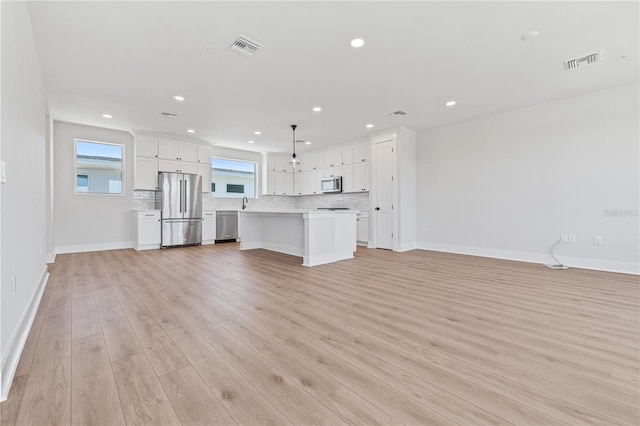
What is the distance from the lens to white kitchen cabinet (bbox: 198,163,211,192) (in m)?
7.29

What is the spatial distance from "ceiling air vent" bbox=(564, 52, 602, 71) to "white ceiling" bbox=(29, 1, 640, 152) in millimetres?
75

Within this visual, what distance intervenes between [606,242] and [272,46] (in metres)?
5.47

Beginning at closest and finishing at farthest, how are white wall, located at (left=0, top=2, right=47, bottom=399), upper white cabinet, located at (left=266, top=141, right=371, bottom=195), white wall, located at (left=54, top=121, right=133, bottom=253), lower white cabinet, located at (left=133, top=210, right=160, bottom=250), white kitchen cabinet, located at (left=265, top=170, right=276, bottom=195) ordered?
white wall, located at (left=0, top=2, right=47, bottom=399) → white wall, located at (left=54, top=121, right=133, bottom=253) → lower white cabinet, located at (left=133, top=210, right=160, bottom=250) → upper white cabinet, located at (left=266, top=141, right=371, bottom=195) → white kitchen cabinet, located at (left=265, top=170, right=276, bottom=195)

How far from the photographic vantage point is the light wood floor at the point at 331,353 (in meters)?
1.28

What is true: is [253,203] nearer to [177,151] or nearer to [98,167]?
[177,151]

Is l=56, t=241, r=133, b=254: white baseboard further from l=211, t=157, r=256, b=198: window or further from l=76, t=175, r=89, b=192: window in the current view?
l=211, t=157, r=256, b=198: window

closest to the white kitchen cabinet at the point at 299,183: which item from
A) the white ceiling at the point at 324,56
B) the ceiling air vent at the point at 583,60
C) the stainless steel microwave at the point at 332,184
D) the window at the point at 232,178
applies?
the stainless steel microwave at the point at 332,184

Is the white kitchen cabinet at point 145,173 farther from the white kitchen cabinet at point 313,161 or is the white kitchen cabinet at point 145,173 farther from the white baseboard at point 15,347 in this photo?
the white baseboard at point 15,347

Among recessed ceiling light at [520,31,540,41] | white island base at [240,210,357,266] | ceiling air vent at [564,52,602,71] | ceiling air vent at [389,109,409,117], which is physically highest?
ceiling air vent at [389,109,409,117]

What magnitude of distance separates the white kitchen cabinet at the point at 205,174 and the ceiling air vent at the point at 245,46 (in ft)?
15.6

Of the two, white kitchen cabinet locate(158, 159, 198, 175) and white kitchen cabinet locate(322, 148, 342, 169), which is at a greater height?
white kitchen cabinet locate(322, 148, 342, 169)

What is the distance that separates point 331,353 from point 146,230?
19.5 ft

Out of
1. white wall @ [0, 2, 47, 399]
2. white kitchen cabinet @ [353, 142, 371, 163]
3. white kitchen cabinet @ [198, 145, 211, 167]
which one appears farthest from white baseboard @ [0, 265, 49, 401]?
white kitchen cabinet @ [353, 142, 371, 163]

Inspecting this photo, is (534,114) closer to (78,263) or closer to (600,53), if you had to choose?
(600,53)
